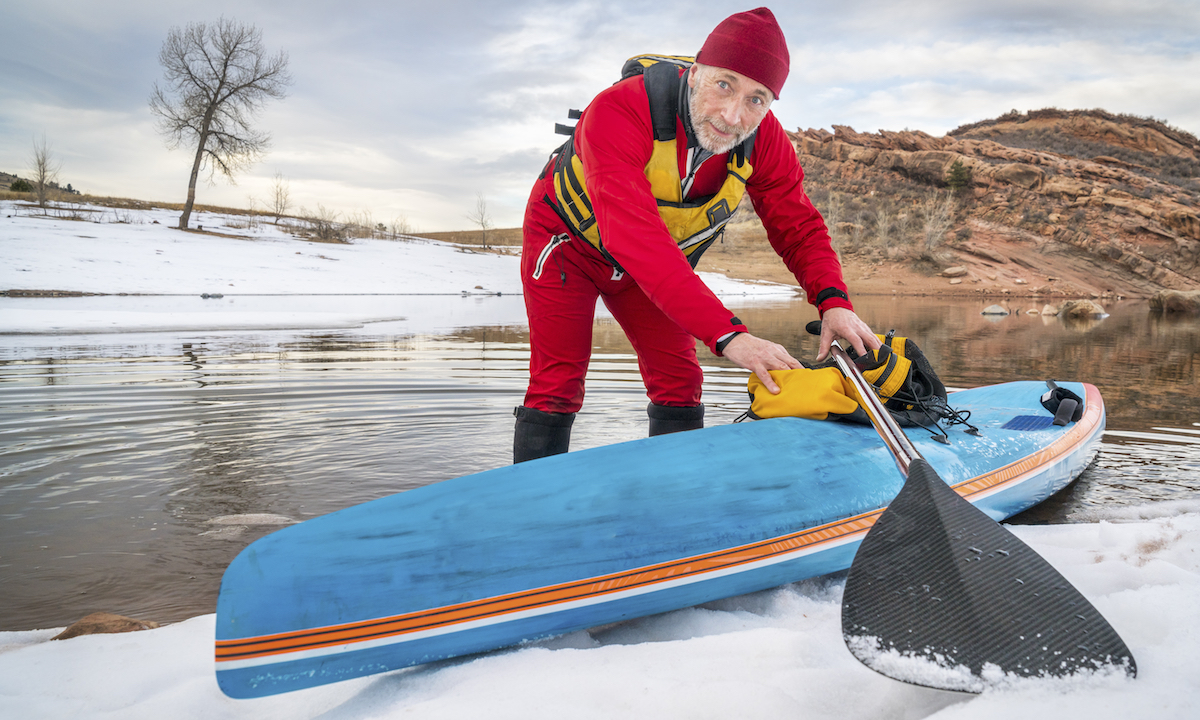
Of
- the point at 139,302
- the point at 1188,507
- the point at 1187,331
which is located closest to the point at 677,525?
the point at 1188,507

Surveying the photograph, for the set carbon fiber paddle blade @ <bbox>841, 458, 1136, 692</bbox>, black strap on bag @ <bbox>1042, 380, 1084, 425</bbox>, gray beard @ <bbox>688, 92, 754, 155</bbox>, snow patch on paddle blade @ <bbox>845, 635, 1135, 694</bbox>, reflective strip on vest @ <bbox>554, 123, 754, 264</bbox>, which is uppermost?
gray beard @ <bbox>688, 92, 754, 155</bbox>

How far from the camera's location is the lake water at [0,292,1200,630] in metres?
2.38

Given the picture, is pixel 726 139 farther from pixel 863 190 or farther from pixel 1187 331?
pixel 863 190

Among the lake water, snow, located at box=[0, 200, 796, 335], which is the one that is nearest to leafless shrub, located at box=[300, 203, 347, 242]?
snow, located at box=[0, 200, 796, 335]

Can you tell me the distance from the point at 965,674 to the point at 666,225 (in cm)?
152

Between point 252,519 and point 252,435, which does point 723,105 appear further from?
point 252,435

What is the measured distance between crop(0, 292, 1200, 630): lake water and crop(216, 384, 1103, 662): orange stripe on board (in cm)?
77

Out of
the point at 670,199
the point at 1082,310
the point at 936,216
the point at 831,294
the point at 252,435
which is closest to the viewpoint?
the point at 670,199

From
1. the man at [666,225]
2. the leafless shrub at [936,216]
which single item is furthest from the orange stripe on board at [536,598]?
the leafless shrub at [936,216]

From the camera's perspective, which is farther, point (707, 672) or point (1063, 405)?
point (1063, 405)

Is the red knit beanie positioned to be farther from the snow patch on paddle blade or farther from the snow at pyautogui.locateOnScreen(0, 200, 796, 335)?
the snow at pyautogui.locateOnScreen(0, 200, 796, 335)

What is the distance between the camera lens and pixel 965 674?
4.38 ft

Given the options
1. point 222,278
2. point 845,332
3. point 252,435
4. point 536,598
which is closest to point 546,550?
point 536,598

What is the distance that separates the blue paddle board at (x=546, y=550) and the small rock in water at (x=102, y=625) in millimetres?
587
